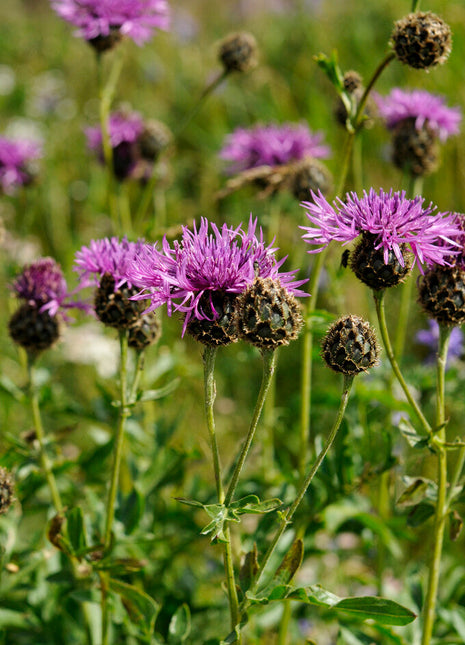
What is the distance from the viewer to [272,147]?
3602mm

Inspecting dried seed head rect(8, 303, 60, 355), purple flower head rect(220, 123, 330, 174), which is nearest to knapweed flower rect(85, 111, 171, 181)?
purple flower head rect(220, 123, 330, 174)

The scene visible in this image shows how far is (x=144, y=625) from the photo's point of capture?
216cm

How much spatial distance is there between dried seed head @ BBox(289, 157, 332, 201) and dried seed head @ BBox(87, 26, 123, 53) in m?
1.02

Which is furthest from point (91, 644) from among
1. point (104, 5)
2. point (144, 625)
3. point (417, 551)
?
point (104, 5)

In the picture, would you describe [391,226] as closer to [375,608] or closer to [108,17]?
[375,608]

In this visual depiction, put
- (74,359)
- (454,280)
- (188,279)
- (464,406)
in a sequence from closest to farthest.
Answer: (188,279) < (454,280) < (464,406) < (74,359)

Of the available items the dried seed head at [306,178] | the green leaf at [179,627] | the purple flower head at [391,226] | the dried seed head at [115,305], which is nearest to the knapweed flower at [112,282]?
the dried seed head at [115,305]

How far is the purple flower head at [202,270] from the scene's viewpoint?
173cm

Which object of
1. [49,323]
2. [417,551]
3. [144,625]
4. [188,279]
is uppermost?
[188,279]

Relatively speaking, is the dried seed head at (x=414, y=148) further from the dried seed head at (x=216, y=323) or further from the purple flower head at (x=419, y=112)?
the dried seed head at (x=216, y=323)

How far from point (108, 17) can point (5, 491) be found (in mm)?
2208

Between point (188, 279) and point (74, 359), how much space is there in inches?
106

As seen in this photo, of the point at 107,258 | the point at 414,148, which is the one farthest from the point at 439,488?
the point at 414,148

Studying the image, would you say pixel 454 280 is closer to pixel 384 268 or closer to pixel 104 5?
pixel 384 268
